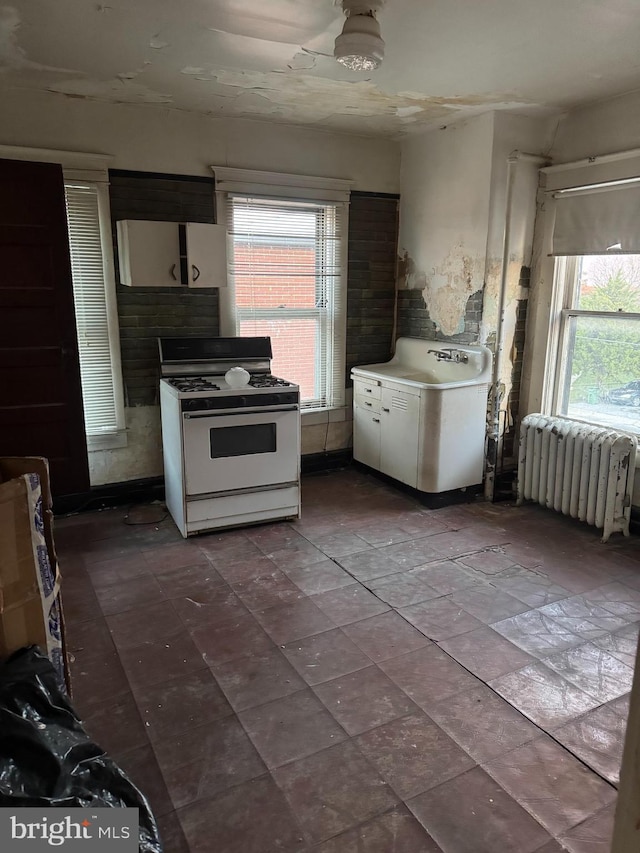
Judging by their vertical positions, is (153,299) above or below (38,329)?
above

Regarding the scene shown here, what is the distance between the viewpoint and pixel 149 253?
12.3 feet

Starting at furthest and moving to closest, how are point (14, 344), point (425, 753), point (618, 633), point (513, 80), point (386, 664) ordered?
point (14, 344) < point (513, 80) < point (618, 633) < point (386, 664) < point (425, 753)

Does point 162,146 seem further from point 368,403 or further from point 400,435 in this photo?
point 400,435

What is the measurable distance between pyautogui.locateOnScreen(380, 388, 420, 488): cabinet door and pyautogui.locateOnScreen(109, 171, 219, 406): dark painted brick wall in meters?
1.44

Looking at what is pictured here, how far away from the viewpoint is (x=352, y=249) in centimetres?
471

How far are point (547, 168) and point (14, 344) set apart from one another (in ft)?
11.9

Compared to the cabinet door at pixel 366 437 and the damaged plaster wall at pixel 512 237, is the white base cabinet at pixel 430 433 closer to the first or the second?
the cabinet door at pixel 366 437

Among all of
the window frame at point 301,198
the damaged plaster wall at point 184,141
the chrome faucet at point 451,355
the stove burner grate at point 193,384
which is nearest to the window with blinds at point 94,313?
the damaged plaster wall at point 184,141

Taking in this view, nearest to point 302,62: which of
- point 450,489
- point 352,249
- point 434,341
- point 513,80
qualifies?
point 513,80

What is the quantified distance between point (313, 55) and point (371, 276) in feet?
6.76

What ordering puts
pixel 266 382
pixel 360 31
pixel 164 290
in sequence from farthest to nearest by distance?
1. pixel 164 290
2. pixel 266 382
3. pixel 360 31

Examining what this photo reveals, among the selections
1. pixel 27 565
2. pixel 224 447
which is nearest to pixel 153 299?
pixel 224 447

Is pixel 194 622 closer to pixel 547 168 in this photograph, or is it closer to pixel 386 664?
pixel 386 664

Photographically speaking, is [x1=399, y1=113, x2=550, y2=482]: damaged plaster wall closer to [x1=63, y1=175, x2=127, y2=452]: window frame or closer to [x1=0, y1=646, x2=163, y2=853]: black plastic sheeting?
[x1=63, y1=175, x2=127, y2=452]: window frame
